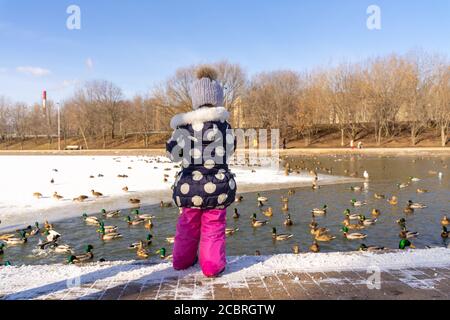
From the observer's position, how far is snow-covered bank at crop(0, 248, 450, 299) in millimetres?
4844

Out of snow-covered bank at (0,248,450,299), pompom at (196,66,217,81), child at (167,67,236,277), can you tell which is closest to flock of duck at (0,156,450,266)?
snow-covered bank at (0,248,450,299)

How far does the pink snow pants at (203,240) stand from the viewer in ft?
16.8

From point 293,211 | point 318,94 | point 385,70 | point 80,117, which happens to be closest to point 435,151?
point 385,70

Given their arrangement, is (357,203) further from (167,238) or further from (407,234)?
(167,238)

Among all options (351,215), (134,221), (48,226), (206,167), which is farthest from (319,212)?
(206,167)

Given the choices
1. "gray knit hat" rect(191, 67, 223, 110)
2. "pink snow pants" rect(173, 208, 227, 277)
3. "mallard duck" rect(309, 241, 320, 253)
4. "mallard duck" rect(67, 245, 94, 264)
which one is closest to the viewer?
"pink snow pants" rect(173, 208, 227, 277)

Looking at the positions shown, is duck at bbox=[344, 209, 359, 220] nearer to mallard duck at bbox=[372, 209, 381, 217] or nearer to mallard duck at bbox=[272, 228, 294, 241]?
mallard duck at bbox=[372, 209, 381, 217]

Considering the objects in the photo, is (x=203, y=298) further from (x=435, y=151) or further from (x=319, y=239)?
(x=435, y=151)

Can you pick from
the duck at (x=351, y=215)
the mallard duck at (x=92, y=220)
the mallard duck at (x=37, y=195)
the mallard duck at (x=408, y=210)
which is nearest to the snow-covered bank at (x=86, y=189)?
the mallard duck at (x=37, y=195)

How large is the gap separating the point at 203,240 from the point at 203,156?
1073 mm

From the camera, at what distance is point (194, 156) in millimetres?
5168

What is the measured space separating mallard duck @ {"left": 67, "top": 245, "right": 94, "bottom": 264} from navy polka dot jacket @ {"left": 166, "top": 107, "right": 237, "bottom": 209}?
18.4 ft

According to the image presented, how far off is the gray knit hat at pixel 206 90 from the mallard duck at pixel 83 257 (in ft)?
19.9

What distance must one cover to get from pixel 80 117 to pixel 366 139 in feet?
171
